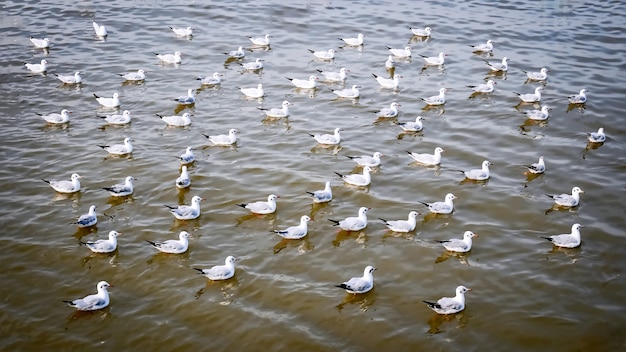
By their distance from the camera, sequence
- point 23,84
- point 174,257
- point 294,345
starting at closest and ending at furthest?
point 294,345 < point 174,257 < point 23,84

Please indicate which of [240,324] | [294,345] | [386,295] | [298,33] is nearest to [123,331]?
[240,324]

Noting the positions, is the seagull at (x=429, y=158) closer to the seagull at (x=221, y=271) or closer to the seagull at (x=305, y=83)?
the seagull at (x=305, y=83)

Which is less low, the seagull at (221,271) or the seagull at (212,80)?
the seagull at (212,80)

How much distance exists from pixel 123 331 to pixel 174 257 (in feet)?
9.36

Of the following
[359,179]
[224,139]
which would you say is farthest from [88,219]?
[359,179]

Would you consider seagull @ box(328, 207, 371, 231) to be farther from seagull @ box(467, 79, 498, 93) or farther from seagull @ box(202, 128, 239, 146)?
seagull @ box(467, 79, 498, 93)

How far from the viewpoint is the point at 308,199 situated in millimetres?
19719

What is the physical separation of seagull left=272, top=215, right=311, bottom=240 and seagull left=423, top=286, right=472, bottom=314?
4.08 metres

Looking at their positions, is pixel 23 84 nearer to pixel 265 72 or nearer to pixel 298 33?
pixel 265 72

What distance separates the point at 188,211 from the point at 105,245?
2461 millimetres

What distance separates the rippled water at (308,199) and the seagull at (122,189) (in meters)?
0.25

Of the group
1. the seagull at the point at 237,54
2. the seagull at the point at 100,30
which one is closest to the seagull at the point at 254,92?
the seagull at the point at 237,54

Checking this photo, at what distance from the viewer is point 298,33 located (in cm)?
3325

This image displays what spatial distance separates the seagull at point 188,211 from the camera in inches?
724
